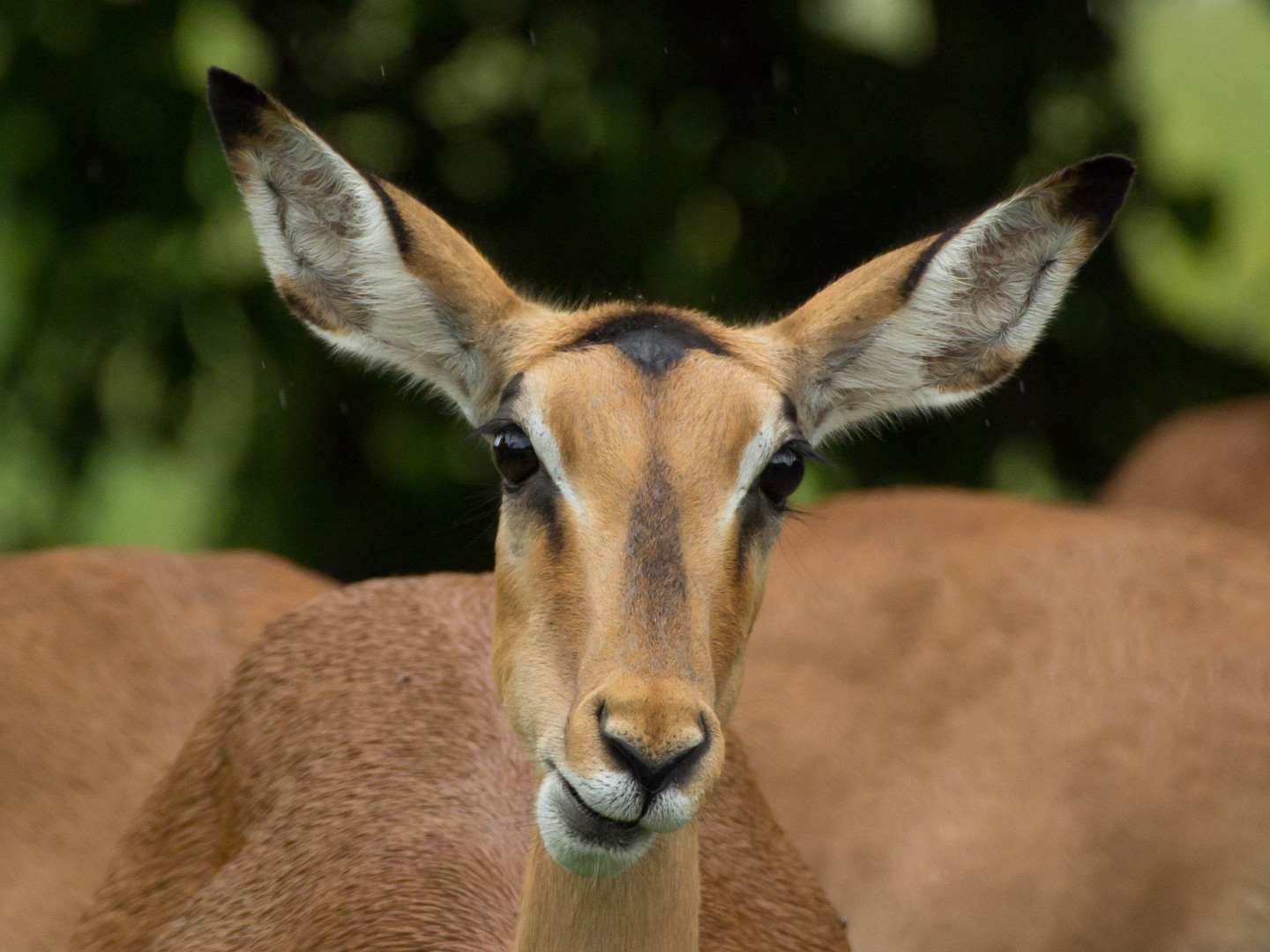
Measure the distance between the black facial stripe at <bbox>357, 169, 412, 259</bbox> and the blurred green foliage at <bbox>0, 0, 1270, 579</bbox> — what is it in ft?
16.8

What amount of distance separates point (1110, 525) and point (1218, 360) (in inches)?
138

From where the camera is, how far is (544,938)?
2.96 metres

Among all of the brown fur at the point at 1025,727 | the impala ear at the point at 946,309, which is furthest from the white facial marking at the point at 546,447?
the brown fur at the point at 1025,727

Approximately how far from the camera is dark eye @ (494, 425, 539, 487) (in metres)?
3.04

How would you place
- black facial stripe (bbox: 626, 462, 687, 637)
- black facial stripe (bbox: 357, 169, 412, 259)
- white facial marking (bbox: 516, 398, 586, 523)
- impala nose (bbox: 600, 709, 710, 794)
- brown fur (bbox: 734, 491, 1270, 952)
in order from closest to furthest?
impala nose (bbox: 600, 709, 710, 794), black facial stripe (bbox: 626, 462, 687, 637), white facial marking (bbox: 516, 398, 586, 523), black facial stripe (bbox: 357, 169, 412, 259), brown fur (bbox: 734, 491, 1270, 952)

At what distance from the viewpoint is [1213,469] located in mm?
7969

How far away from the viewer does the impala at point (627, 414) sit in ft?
8.80

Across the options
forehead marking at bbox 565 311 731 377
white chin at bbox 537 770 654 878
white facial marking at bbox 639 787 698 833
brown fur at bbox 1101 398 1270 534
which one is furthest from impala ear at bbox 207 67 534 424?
brown fur at bbox 1101 398 1270 534

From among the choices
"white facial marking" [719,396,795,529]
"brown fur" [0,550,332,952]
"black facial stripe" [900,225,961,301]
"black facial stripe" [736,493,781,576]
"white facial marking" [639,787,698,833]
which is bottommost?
"brown fur" [0,550,332,952]

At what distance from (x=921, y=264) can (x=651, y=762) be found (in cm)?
135

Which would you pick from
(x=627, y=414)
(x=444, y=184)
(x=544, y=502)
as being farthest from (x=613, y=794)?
(x=444, y=184)

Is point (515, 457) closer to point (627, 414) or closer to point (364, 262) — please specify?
point (627, 414)

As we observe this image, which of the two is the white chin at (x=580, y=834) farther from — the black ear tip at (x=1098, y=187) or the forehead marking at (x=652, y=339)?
the black ear tip at (x=1098, y=187)

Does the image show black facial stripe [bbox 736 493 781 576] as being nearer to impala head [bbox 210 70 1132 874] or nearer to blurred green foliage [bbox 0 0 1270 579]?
impala head [bbox 210 70 1132 874]
